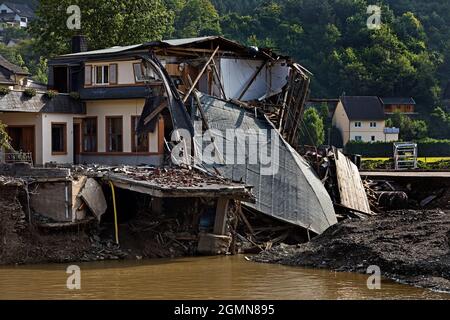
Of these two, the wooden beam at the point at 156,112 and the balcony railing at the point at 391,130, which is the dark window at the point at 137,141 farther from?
the balcony railing at the point at 391,130

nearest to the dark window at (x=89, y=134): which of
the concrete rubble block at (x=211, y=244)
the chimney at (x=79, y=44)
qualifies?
the chimney at (x=79, y=44)

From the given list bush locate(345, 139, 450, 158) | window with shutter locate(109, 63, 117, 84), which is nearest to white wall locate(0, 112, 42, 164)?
window with shutter locate(109, 63, 117, 84)

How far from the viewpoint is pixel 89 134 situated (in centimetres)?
4422

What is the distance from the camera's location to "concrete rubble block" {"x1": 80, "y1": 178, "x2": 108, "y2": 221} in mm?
33812

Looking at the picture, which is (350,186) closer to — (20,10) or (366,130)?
(366,130)

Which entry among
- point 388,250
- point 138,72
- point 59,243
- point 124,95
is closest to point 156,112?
point 138,72

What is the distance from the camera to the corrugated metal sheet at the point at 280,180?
37.3m

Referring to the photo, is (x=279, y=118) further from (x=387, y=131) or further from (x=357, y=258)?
(x=387, y=131)

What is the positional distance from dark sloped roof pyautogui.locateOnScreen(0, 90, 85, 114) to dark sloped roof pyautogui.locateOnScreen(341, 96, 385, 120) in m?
63.4

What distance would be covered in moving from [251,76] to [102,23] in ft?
57.4

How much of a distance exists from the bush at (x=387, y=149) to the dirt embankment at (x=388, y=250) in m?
50.7

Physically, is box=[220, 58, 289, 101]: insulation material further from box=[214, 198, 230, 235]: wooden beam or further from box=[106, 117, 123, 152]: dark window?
box=[214, 198, 230, 235]: wooden beam

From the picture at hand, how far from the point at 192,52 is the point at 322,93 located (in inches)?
2893
